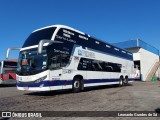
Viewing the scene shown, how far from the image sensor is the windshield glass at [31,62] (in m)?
10.7

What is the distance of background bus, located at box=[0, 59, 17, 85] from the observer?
2144 centimetres

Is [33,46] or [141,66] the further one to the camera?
[141,66]

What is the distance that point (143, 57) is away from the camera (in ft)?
132

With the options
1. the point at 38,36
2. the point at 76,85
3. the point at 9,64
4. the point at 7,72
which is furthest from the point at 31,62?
the point at 9,64

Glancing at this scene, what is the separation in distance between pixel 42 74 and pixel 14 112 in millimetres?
3893

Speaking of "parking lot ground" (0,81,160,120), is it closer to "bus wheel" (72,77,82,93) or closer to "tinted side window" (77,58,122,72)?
"bus wheel" (72,77,82,93)

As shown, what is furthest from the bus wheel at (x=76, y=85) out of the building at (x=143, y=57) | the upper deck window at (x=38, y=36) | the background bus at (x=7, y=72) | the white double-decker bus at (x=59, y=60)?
the building at (x=143, y=57)

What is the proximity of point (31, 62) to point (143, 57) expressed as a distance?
32521mm

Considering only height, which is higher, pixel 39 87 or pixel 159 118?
pixel 39 87

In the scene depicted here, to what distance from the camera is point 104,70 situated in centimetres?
1650

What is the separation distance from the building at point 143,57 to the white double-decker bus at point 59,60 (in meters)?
24.5

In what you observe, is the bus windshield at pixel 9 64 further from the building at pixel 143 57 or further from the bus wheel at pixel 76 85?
the building at pixel 143 57

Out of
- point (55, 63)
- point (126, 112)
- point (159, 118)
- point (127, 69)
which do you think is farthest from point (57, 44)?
point (127, 69)

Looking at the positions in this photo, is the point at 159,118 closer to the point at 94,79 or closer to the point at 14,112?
the point at 14,112
